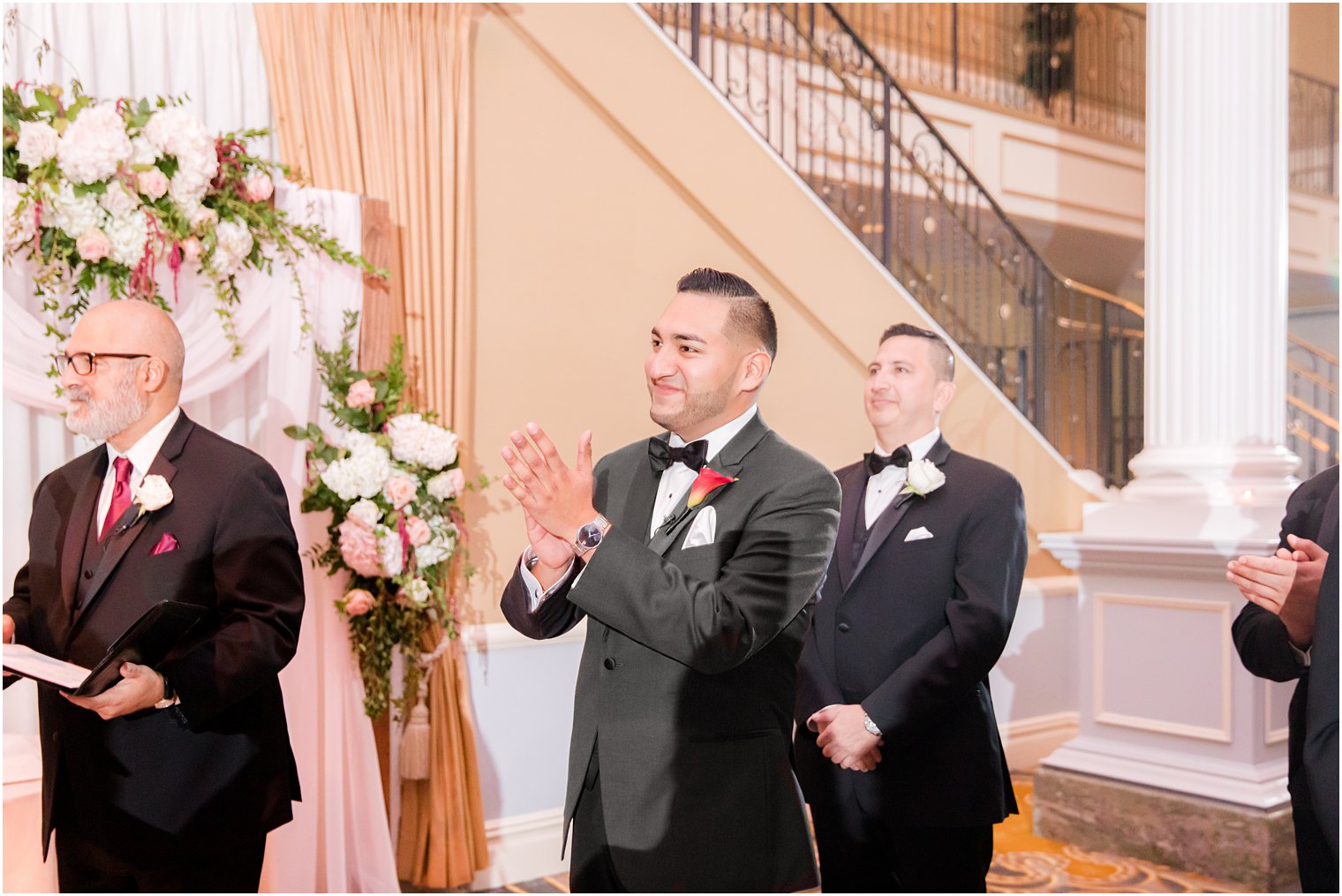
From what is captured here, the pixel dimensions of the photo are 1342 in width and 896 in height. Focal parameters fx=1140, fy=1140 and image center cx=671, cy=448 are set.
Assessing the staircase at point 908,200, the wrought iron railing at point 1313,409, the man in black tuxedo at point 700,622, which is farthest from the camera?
the wrought iron railing at point 1313,409

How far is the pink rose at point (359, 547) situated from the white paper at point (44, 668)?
1516 mm

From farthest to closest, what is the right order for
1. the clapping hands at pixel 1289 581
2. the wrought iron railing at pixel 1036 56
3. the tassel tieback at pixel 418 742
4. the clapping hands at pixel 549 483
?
1. the wrought iron railing at pixel 1036 56
2. the tassel tieback at pixel 418 742
3. the clapping hands at pixel 1289 581
4. the clapping hands at pixel 549 483

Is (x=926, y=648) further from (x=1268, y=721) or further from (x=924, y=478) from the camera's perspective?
(x=1268, y=721)

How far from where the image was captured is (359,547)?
3.77m

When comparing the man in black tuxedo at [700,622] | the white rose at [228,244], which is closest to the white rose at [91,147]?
the white rose at [228,244]

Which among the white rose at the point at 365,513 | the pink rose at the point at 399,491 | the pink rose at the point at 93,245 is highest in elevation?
the pink rose at the point at 93,245

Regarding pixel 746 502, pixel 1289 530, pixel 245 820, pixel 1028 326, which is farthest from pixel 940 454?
pixel 1028 326

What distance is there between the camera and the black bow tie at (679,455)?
2.02 m

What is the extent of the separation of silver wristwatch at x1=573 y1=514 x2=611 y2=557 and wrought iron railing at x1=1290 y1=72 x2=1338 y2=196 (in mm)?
11927

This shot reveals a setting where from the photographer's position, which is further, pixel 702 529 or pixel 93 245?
pixel 93 245

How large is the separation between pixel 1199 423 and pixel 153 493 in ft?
13.5


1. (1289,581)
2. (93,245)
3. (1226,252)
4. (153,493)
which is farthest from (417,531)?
(1226,252)

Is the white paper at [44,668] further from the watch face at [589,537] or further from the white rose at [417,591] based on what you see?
the white rose at [417,591]

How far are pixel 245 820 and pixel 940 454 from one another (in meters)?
2.01
